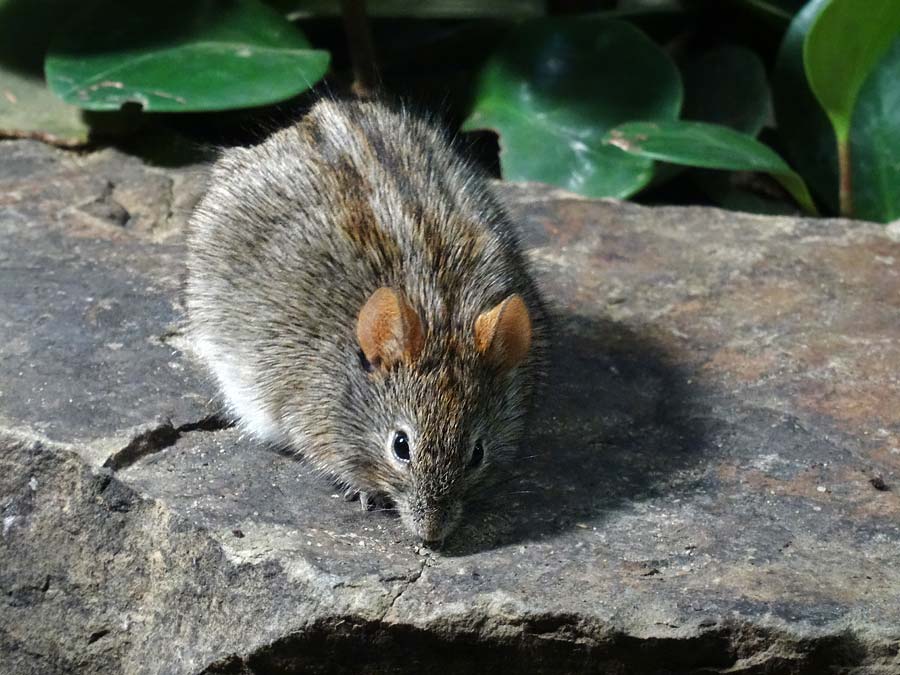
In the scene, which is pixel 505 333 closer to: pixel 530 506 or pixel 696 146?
pixel 530 506

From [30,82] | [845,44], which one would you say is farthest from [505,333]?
[30,82]

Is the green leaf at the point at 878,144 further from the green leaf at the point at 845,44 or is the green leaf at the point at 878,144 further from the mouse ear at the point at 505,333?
the mouse ear at the point at 505,333

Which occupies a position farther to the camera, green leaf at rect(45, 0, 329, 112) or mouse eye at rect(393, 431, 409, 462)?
green leaf at rect(45, 0, 329, 112)

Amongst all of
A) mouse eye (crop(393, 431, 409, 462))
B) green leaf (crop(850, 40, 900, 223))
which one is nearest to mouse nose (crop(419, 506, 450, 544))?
mouse eye (crop(393, 431, 409, 462))

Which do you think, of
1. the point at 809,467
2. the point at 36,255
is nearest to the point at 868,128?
the point at 809,467

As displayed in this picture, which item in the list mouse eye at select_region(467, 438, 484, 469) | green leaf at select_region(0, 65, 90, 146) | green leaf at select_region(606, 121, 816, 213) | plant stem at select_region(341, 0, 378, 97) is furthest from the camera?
plant stem at select_region(341, 0, 378, 97)

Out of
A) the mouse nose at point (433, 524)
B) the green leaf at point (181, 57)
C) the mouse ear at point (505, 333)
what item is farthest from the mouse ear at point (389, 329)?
the green leaf at point (181, 57)

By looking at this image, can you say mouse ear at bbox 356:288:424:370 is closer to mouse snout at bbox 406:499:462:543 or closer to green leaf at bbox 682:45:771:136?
mouse snout at bbox 406:499:462:543
